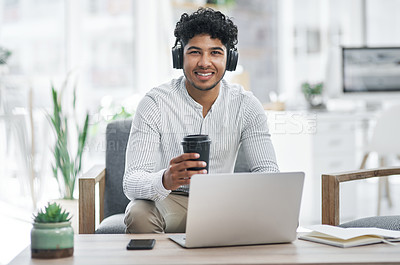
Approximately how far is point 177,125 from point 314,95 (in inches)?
96.8

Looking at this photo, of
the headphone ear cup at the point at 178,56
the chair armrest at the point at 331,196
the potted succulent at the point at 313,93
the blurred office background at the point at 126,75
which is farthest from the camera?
the potted succulent at the point at 313,93

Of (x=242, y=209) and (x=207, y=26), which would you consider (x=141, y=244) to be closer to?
(x=242, y=209)

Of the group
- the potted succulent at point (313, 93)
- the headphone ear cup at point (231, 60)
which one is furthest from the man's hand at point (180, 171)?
the potted succulent at point (313, 93)

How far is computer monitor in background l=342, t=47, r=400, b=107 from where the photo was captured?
4.37 meters

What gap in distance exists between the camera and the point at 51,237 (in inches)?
52.2

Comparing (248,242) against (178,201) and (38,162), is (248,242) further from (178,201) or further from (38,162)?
(38,162)

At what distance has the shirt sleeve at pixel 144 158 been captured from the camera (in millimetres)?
1806

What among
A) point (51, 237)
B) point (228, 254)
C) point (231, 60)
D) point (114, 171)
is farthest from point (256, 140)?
point (51, 237)

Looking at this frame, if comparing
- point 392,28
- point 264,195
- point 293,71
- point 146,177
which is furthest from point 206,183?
point 392,28

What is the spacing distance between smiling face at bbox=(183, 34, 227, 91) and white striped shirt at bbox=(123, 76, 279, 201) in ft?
0.30

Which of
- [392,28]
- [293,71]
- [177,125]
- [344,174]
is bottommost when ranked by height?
[344,174]

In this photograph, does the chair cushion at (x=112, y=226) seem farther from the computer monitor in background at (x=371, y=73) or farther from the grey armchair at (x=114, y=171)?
the computer monitor in background at (x=371, y=73)

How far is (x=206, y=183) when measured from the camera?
1345 mm

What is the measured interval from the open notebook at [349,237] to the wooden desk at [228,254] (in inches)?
0.8
